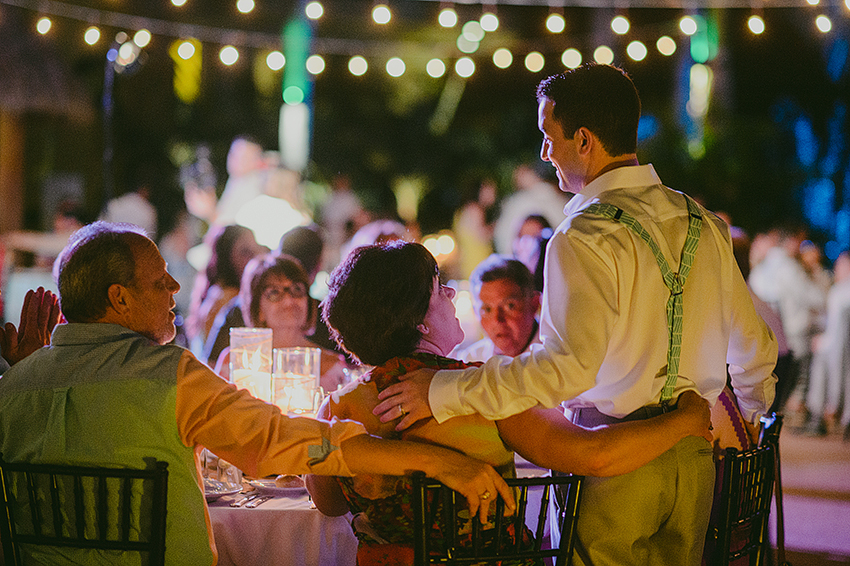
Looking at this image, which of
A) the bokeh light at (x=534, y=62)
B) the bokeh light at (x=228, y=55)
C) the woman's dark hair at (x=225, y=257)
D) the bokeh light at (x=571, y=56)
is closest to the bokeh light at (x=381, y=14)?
the bokeh light at (x=228, y=55)

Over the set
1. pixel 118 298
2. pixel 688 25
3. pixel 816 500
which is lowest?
pixel 816 500

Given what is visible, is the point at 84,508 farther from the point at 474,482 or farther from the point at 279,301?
the point at 279,301

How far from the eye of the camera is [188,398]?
165 centimetres

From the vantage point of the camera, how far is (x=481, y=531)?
1.71 meters

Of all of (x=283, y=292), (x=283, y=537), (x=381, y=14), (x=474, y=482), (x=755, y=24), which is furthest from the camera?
(x=381, y=14)

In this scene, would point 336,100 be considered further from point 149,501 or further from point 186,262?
point 149,501

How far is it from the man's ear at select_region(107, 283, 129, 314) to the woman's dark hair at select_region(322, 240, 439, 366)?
0.44 m

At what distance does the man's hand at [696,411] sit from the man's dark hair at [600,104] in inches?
22.8

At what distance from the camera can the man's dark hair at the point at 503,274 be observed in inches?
128

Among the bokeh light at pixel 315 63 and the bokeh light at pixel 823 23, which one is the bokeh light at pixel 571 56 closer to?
the bokeh light at pixel 823 23

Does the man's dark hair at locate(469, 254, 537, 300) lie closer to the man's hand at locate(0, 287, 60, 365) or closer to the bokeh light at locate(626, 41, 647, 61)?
the man's hand at locate(0, 287, 60, 365)

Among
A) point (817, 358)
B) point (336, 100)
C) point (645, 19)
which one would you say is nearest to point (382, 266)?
point (817, 358)

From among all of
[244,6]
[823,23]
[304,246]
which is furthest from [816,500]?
[244,6]

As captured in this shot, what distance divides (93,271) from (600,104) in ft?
3.88
